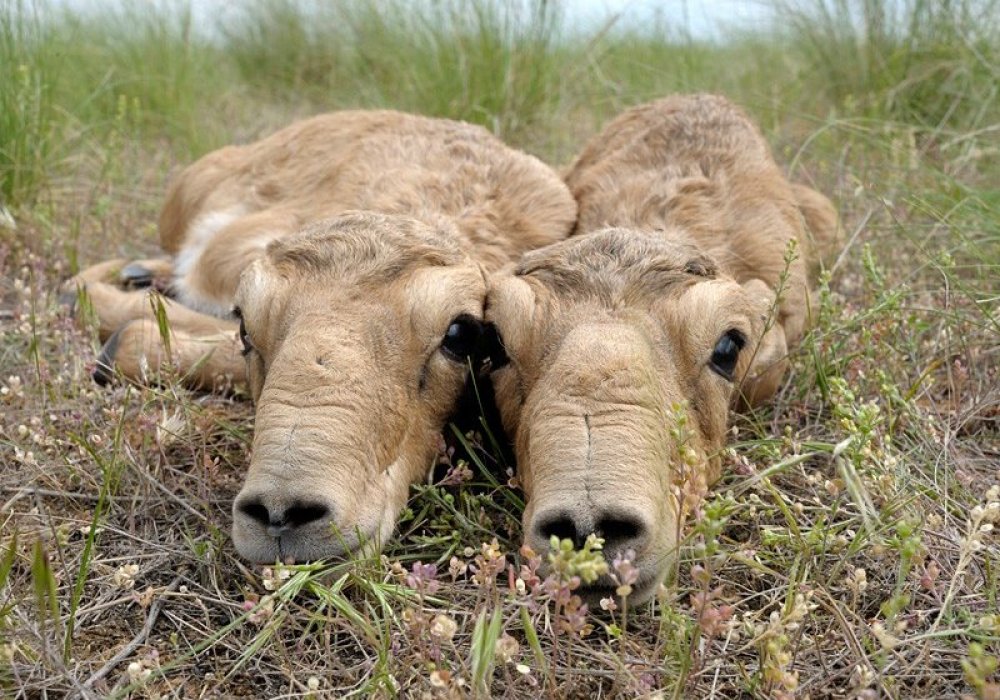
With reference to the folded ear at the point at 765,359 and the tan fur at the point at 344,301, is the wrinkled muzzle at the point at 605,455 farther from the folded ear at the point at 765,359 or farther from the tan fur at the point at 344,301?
the folded ear at the point at 765,359

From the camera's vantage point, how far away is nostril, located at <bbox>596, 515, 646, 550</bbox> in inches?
116

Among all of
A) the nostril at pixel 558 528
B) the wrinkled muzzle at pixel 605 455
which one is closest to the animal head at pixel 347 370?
the wrinkled muzzle at pixel 605 455

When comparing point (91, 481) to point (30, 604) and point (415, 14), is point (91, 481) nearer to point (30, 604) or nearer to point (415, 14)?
point (30, 604)

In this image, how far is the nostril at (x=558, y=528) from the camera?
9.73 feet

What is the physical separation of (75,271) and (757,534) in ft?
14.7

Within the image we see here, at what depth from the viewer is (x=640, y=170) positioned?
5.46 m

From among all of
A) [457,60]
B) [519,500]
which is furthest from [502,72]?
[519,500]

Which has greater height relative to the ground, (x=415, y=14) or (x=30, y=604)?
(x=415, y=14)

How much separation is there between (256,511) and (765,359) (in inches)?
85.2

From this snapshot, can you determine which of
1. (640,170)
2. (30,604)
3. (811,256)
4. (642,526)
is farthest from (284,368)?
(811,256)

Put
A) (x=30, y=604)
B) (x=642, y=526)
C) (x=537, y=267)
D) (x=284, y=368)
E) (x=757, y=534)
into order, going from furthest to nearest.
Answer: (x=537, y=267) < (x=757, y=534) < (x=284, y=368) < (x=30, y=604) < (x=642, y=526)

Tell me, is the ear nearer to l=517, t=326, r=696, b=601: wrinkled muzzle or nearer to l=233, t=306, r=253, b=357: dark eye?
l=517, t=326, r=696, b=601: wrinkled muzzle

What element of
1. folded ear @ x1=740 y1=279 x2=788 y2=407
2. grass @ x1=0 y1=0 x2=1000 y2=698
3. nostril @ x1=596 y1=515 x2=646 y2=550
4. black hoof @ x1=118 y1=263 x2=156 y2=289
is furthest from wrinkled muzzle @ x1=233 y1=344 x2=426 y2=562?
black hoof @ x1=118 y1=263 x2=156 y2=289

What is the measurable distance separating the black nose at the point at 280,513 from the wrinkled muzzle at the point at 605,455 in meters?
0.63
